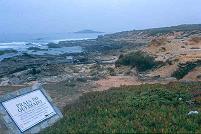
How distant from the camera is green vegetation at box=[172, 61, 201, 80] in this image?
24391 millimetres

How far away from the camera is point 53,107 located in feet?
37.3

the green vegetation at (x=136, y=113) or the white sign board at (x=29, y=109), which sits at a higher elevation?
the white sign board at (x=29, y=109)

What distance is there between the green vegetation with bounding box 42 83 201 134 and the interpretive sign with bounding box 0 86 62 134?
0.30 m

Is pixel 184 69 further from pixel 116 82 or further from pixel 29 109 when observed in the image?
pixel 29 109

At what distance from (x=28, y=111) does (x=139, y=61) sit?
1958 cm

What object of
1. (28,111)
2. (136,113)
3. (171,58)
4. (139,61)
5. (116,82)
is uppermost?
(28,111)

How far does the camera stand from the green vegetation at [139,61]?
28.6m

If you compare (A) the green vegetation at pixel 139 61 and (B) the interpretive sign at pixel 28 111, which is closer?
(B) the interpretive sign at pixel 28 111

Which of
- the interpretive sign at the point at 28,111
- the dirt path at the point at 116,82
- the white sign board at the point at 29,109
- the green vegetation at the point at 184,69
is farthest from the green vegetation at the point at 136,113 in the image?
the green vegetation at the point at 184,69

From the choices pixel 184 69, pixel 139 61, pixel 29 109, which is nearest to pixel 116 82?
pixel 184 69

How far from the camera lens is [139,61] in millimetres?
29484

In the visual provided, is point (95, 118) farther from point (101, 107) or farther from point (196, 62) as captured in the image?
point (196, 62)

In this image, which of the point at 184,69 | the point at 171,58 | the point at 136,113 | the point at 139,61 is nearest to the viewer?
the point at 136,113

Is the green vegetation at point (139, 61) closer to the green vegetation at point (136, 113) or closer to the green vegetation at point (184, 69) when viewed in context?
the green vegetation at point (184, 69)
